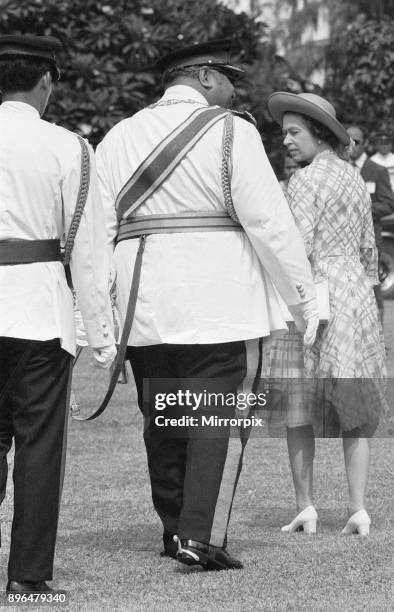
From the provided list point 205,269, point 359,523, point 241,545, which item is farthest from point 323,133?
point 241,545

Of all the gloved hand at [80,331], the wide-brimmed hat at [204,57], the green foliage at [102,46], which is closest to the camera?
the gloved hand at [80,331]

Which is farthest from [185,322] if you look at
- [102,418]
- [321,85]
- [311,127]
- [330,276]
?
[321,85]

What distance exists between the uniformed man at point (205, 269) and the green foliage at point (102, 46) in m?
10.7

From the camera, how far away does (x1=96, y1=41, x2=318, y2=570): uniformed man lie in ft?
17.2

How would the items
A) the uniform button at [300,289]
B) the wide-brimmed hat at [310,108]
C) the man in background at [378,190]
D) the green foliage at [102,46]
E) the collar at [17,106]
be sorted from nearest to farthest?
the collar at [17,106] < the uniform button at [300,289] < the wide-brimmed hat at [310,108] < the man in background at [378,190] < the green foliage at [102,46]

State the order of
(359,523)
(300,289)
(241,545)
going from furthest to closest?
(359,523)
(241,545)
(300,289)

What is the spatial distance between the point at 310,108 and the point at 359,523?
1731mm

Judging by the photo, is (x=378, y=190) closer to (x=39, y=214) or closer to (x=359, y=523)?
(x=359, y=523)

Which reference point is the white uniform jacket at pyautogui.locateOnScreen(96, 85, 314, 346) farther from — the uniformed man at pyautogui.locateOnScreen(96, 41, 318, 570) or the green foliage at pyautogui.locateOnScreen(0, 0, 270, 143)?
the green foliage at pyautogui.locateOnScreen(0, 0, 270, 143)

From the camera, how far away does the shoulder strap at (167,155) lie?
529 centimetres

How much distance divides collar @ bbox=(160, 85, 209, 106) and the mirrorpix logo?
43.0 inches

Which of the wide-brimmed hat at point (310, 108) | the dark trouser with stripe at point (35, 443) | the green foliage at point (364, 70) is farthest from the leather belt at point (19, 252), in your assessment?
the green foliage at point (364, 70)

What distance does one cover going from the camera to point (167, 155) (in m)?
5.31

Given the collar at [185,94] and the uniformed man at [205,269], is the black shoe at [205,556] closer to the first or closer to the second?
the uniformed man at [205,269]
